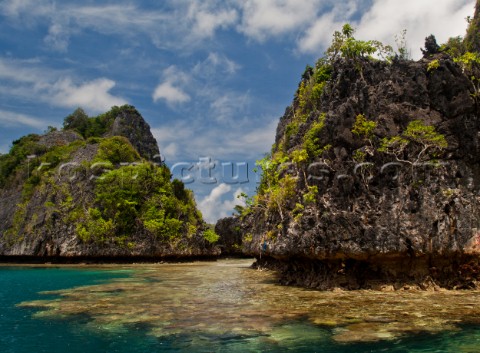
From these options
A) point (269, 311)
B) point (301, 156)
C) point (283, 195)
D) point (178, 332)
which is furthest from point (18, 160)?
point (178, 332)

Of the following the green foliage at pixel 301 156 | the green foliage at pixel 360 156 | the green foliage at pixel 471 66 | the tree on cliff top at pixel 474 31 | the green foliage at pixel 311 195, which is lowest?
the green foliage at pixel 311 195

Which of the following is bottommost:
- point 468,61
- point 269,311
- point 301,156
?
point 269,311

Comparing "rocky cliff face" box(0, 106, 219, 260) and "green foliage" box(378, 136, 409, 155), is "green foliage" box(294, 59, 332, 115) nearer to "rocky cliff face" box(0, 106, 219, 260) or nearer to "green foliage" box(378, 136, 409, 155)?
"green foliage" box(378, 136, 409, 155)

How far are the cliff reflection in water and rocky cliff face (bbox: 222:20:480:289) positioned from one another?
131 cm

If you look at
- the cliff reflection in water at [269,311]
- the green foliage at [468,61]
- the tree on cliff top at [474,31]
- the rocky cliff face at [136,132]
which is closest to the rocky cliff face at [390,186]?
the green foliage at [468,61]

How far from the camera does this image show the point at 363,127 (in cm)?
1694

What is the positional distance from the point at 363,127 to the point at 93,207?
3224 centimetres

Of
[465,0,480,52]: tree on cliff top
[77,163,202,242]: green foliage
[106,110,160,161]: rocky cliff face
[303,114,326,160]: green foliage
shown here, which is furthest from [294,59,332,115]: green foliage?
[106,110,160,161]: rocky cliff face

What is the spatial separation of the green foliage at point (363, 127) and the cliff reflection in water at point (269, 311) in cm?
663

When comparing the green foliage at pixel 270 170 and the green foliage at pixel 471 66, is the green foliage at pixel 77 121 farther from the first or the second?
the green foliage at pixel 471 66

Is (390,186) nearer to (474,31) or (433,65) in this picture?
(433,65)

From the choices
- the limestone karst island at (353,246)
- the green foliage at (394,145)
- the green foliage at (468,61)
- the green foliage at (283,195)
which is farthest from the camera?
the green foliage at (283,195)

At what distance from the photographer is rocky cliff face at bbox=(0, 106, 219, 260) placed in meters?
39.0

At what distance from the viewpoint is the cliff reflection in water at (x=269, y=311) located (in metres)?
9.09
